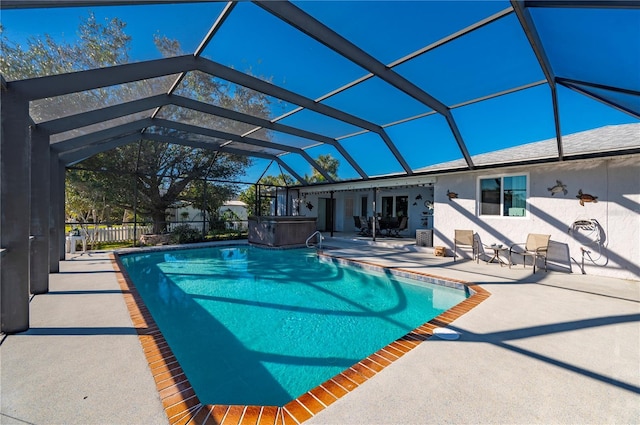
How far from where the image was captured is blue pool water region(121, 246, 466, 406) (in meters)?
3.23

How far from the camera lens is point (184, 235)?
1342 centimetres

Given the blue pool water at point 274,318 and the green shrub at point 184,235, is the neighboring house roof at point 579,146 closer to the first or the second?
the blue pool water at point 274,318

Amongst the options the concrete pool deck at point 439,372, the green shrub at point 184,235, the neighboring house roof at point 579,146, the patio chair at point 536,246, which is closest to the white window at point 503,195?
the neighboring house roof at point 579,146

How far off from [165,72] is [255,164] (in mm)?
10070

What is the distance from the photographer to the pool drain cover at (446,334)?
11.0 feet

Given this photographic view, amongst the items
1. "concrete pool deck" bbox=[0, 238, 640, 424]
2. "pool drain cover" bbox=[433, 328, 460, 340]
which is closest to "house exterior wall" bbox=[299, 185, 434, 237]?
"concrete pool deck" bbox=[0, 238, 640, 424]

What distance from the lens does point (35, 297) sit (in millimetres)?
4648

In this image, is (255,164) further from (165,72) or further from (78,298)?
(78,298)

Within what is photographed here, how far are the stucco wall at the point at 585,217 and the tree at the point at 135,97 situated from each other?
8040 millimetres

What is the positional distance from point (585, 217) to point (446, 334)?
21.5 feet

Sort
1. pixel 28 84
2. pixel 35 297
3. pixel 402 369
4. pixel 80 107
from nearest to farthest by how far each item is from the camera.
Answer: pixel 402 369 → pixel 28 84 → pixel 35 297 → pixel 80 107

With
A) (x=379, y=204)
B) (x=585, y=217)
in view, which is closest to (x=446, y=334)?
(x=585, y=217)

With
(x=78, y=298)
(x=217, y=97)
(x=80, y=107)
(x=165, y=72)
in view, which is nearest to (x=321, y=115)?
(x=217, y=97)

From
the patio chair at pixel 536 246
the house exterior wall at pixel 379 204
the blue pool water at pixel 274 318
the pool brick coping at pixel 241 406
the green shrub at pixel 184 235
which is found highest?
the house exterior wall at pixel 379 204
